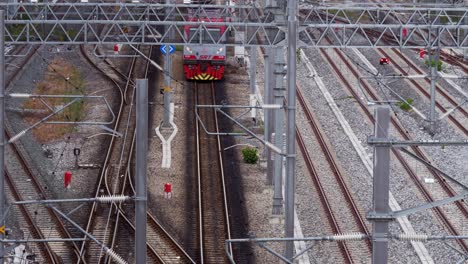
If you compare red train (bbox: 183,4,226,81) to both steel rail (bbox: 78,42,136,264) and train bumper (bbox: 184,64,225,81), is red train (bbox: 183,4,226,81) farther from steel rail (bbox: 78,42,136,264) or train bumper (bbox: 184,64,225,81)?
steel rail (bbox: 78,42,136,264)

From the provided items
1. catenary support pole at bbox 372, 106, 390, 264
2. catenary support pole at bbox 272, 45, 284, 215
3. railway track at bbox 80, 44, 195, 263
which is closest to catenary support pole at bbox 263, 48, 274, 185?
catenary support pole at bbox 272, 45, 284, 215

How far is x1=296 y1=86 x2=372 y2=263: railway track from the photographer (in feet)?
61.9

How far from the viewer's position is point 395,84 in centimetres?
3306

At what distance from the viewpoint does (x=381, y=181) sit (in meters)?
10.8

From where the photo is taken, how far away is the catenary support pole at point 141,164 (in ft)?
40.2

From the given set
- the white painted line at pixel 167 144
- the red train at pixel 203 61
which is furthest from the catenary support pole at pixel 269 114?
the red train at pixel 203 61

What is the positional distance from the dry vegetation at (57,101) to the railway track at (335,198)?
6229 mm

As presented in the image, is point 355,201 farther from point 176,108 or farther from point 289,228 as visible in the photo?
point 176,108

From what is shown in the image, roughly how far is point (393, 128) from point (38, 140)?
9.81 meters

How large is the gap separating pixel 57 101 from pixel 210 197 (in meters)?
9.62

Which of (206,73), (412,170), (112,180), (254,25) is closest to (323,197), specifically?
(412,170)

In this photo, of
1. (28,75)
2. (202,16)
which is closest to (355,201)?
(202,16)

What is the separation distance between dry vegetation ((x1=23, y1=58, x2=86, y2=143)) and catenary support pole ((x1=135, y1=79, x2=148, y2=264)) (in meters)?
12.5

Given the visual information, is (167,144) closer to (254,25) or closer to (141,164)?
(254,25)
